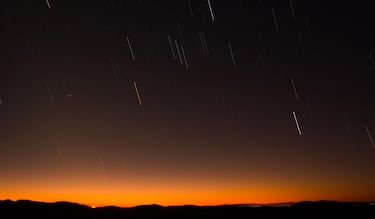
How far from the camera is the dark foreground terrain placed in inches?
2630

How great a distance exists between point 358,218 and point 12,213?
50278 mm

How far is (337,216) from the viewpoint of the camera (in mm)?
62812

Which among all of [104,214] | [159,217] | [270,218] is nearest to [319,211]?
[270,218]

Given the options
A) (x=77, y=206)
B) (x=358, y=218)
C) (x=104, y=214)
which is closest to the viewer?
(x=358, y=218)

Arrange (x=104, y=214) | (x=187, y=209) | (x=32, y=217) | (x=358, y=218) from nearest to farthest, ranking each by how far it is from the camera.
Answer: (x=358, y=218)
(x=32, y=217)
(x=104, y=214)
(x=187, y=209)

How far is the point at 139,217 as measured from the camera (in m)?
77.1

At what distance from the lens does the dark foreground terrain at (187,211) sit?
6681 centimetres

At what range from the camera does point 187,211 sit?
82.4 metres

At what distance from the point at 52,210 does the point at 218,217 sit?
32214 mm

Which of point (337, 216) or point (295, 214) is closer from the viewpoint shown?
point (337, 216)

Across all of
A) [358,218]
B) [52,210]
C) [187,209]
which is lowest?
[358,218]

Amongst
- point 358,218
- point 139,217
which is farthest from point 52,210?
point 358,218

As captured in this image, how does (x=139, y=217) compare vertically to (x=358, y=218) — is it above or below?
above

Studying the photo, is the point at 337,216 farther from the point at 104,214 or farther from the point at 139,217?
the point at 104,214
